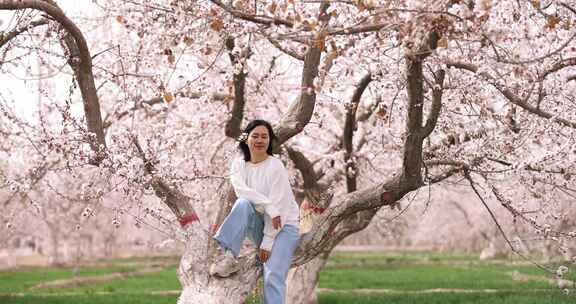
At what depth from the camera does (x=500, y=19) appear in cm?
683

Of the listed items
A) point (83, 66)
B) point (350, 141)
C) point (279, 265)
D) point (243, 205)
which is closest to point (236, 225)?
point (243, 205)

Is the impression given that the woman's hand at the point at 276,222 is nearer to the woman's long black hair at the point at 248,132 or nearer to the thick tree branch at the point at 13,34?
the woman's long black hair at the point at 248,132

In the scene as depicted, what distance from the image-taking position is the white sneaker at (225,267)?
6258 millimetres

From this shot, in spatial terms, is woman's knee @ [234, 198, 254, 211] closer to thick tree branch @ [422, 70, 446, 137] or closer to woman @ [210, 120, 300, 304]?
woman @ [210, 120, 300, 304]

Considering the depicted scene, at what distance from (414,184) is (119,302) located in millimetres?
9977

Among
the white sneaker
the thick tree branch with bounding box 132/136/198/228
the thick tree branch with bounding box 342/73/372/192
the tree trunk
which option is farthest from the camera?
the thick tree branch with bounding box 342/73/372/192

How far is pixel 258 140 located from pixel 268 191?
414mm

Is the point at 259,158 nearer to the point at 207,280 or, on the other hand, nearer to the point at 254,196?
the point at 254,196

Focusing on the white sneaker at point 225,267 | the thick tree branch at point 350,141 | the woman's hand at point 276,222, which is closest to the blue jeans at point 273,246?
the woman's hand at point 276,222

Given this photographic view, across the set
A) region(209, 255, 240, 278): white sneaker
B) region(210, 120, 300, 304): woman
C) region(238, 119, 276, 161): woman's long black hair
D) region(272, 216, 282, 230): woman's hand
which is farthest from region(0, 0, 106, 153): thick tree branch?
region(272, 216, 282, 230): woman's hand

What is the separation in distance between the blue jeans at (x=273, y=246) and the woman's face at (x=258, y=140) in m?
0.45

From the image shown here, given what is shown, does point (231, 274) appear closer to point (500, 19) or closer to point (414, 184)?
point (414, 184)

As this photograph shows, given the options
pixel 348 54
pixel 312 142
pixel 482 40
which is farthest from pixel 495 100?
pixel 312 142

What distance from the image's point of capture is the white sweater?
577 centimetres
